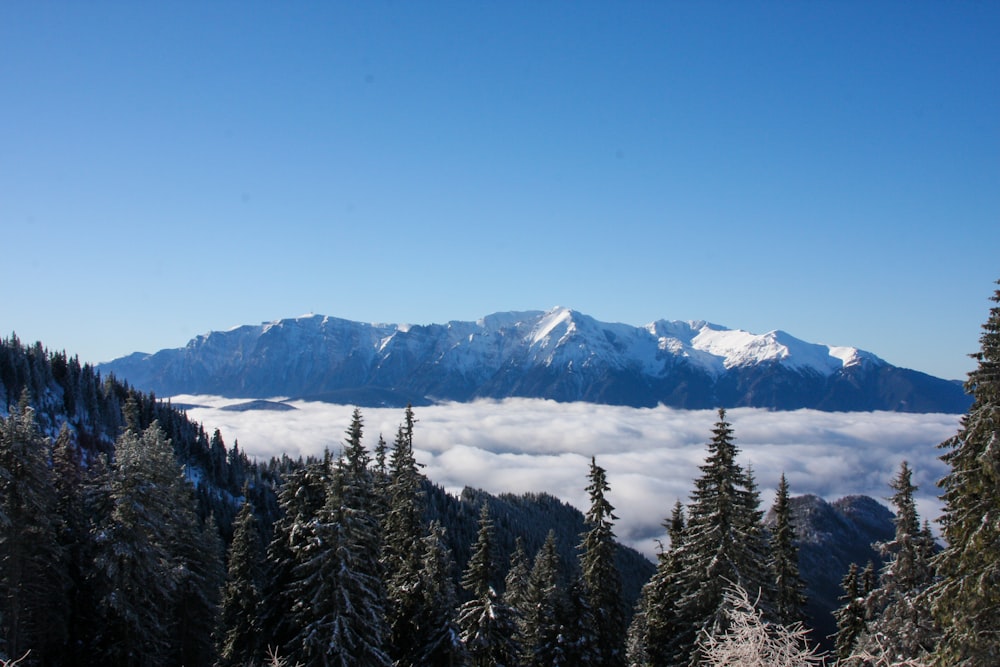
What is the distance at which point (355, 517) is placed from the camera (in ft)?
95.7

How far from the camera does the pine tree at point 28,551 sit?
28.9 metres

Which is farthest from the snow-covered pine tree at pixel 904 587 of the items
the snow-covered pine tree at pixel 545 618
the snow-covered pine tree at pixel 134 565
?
the snow-covered pine tree at pixel 134 565

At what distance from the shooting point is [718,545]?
2752cm

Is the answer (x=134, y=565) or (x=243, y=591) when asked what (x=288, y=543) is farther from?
(x=243, y=591)

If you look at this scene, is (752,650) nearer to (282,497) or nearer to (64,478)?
(282,497)

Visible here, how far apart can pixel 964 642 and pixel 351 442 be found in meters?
25.4

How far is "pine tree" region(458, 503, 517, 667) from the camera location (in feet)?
109

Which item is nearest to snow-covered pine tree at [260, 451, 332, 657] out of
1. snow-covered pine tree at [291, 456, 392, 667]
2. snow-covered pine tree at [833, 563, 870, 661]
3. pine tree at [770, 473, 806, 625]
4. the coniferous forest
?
the coniferous forest

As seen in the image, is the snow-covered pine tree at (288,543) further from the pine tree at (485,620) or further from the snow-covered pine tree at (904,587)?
the snow-covered pine tree at (904,587)

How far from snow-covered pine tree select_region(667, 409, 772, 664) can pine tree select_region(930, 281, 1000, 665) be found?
808 centimetres

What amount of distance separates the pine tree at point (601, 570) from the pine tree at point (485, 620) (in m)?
4.79

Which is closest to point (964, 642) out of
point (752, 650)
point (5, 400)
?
point (752, 650)

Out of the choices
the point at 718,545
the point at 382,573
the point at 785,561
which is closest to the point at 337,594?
the point at 382,573

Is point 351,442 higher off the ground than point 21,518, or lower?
higher
